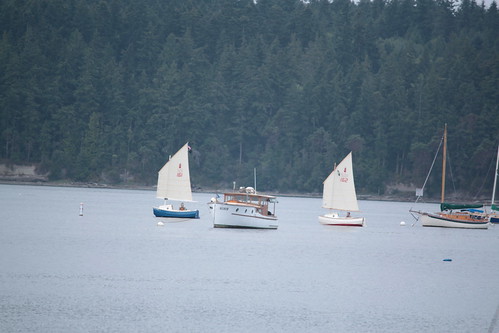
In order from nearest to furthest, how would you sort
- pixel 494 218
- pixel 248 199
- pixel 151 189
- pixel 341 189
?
pixel 248 199
pixel 341 189
pixel 494 218
pixel 151 189

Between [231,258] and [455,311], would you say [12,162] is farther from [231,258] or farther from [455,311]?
[455,311]

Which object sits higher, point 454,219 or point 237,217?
point 454,219

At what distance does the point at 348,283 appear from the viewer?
52.8m

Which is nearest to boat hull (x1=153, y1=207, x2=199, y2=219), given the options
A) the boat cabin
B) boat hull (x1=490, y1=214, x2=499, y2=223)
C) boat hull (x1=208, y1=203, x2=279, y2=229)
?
boat hull (x1=208, y1=203, x2=279, y2=229)

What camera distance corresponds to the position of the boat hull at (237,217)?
81438 millimetres

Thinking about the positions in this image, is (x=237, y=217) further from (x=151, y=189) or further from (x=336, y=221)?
(x=151, y=189)

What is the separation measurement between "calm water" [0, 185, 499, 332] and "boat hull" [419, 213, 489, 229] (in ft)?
25.1

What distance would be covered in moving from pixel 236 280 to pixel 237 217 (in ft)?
101

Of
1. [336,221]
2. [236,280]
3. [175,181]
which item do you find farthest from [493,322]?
[336,221]

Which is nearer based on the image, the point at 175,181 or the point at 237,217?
the point at 237,217

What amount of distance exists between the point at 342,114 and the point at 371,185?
20145mm

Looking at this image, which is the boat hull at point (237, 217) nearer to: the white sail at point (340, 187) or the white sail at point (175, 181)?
the white sail at point (175, 181)

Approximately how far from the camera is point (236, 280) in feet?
168

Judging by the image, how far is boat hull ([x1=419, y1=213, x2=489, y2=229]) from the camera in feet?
322
